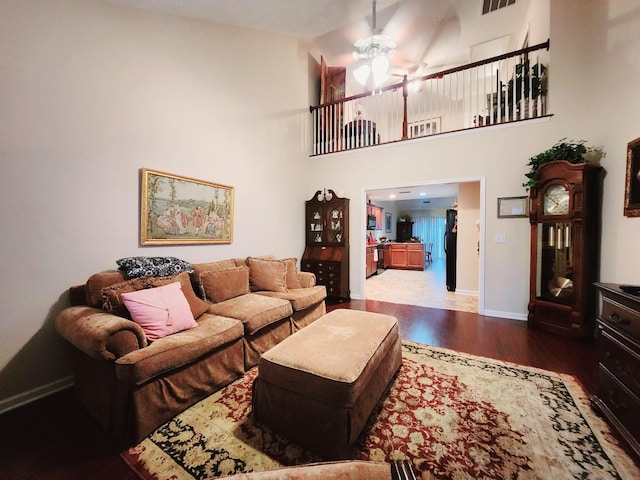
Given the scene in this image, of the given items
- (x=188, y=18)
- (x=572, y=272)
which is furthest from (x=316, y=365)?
(x=188, y=18)

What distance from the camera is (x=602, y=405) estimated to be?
1.58 m

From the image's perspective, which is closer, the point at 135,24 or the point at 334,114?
the point at 135,24

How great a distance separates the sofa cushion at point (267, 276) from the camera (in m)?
3.13

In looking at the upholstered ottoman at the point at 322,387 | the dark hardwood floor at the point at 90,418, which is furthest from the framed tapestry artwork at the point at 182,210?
the upholstered ottoman at the point at 322,387

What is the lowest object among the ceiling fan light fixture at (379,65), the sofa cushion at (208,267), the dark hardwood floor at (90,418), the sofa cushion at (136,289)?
the dark hardwood floor at (90,418)

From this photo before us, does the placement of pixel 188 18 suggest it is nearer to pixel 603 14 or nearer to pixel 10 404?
pixel 10 404

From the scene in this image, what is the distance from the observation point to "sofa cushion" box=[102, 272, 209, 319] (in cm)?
184

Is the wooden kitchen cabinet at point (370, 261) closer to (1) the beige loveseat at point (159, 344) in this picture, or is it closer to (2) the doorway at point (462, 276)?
(2) the doorway at point (462, 276)

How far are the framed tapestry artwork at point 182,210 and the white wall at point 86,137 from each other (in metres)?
0.09

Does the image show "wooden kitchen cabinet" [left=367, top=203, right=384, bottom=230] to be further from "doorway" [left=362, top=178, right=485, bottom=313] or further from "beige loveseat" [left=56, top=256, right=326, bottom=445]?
"beige loveseat" [left=56, top=256, right=326, bottom=445]

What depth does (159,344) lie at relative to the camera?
1.60 m

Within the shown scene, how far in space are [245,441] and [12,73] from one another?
9.56ft

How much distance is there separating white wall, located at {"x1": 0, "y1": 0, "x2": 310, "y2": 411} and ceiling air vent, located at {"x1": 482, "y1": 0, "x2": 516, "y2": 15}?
3.83 meters

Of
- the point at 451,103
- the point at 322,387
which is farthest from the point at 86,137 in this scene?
the point at 451,103
